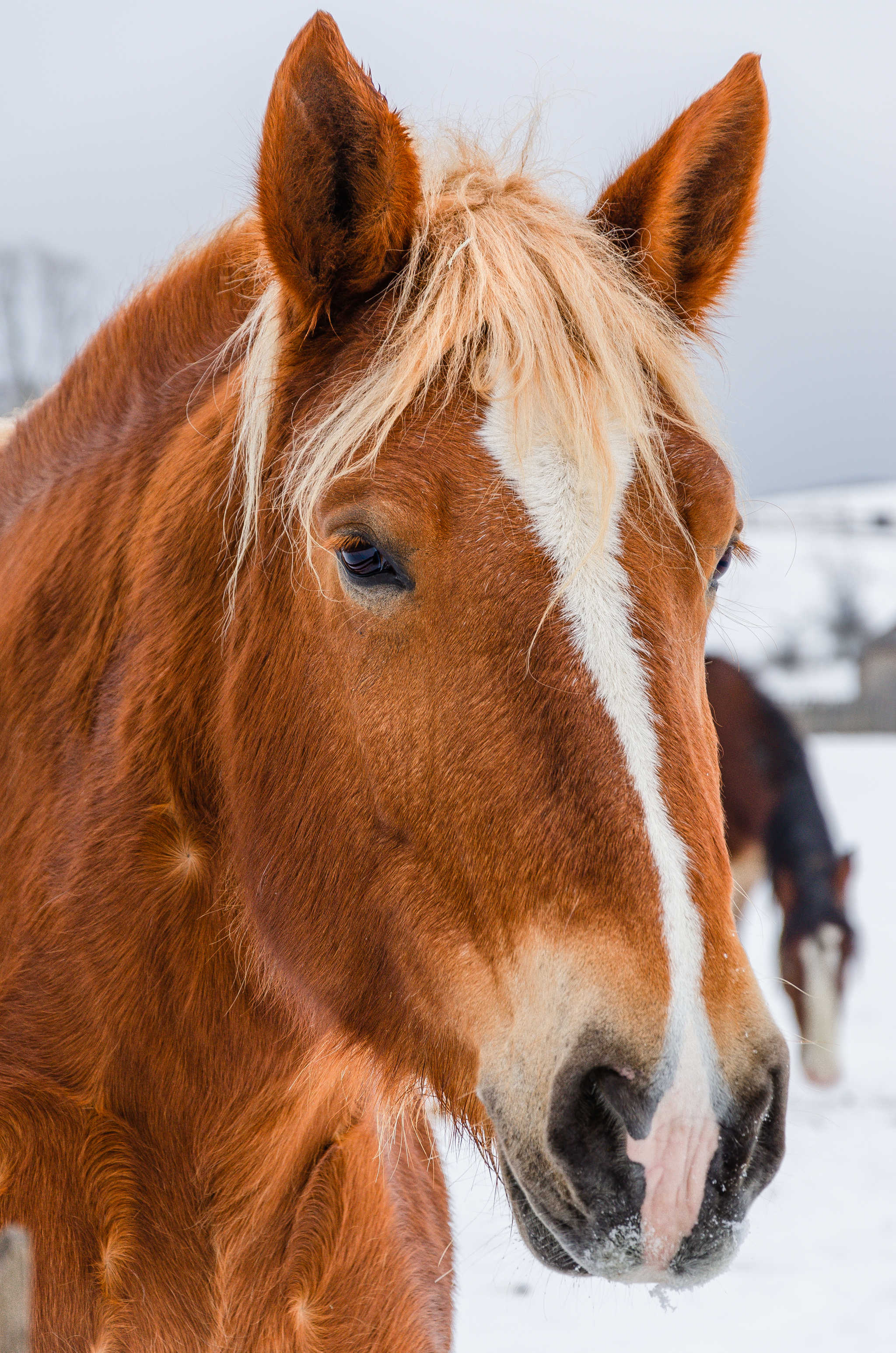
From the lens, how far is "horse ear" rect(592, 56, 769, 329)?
5.72ft

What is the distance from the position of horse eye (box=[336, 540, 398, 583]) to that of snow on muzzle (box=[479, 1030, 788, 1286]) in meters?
0.65

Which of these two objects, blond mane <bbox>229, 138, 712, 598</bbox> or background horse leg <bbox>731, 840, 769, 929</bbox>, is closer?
blond mane <bbox>229, 138, 712, 598</bbox>

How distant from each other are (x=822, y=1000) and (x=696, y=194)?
5485 millimetres

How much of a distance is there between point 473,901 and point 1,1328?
98cm

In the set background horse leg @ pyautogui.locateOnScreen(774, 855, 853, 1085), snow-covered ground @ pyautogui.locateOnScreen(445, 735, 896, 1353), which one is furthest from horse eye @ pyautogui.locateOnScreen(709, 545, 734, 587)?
background horse leg @ pyautogui.locateOnScreen(774, 855, 853, 1085)

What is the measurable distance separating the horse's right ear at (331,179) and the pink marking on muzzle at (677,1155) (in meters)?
A: 1.20

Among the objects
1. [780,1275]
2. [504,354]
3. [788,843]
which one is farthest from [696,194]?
[788,843]

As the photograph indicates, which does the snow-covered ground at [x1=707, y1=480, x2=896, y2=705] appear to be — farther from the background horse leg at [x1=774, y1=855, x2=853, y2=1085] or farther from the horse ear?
the horse ear

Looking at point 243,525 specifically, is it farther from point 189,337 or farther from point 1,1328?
point 1,1328

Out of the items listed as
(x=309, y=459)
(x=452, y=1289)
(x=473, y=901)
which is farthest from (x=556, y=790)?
(x=452, y=1289)

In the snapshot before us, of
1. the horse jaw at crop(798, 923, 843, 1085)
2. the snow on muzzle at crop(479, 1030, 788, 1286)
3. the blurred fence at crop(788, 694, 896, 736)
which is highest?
the snow on muzzle at crop(479, 1030, 788, 1286)

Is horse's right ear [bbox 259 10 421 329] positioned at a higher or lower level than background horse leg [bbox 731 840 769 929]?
higher

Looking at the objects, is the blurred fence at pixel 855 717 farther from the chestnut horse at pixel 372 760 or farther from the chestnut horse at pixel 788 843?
the chestnut horse at pixel 372 760

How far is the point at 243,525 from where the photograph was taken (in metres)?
1.67
